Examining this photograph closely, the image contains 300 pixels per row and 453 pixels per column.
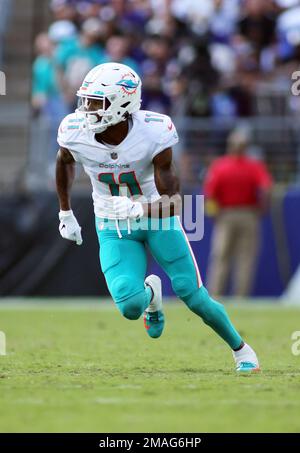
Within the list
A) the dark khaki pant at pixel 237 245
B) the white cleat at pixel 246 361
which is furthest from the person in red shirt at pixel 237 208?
the white cleat at pixel 246 361

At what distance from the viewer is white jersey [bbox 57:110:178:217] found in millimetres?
5820

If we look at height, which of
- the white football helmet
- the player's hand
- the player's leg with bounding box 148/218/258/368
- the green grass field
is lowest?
the green grass field

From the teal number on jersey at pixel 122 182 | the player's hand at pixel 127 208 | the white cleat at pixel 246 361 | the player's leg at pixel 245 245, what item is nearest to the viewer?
the player's hand at pixel 127 208

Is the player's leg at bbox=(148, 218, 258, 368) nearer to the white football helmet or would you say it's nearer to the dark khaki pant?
the white football helmet

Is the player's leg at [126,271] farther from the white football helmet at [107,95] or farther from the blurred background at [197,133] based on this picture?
the blurred background at [197,133]

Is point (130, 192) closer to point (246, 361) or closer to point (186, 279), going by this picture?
point (186, 279)

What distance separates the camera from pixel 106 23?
12977mm

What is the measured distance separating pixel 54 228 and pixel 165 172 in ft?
20.9

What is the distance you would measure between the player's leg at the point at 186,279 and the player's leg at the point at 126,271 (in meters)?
0.11

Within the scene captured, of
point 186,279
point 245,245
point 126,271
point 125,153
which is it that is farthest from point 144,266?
point 245,245

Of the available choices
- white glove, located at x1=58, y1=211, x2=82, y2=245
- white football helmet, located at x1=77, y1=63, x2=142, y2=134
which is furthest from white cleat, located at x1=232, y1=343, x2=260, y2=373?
white football helmet, located at x1=77, y1=63, x2=142, y2=134

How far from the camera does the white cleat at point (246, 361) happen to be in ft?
19.0

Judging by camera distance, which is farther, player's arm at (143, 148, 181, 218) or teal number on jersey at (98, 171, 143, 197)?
teal number on jersey at (98, 171, 143, 197)

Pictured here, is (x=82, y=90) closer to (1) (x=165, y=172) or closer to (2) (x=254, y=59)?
(1) (x=165, y=172)
